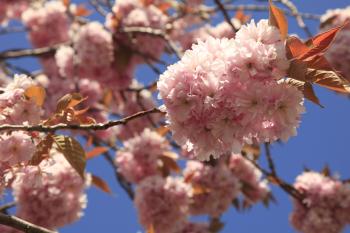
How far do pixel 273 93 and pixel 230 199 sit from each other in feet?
6.59

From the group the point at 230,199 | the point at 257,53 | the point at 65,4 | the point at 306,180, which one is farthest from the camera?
the point at 65,4

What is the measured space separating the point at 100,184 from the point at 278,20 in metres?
1.80

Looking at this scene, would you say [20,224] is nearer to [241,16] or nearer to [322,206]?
[322,206]

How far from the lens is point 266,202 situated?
11.6ft

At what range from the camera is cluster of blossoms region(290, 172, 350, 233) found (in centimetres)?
262

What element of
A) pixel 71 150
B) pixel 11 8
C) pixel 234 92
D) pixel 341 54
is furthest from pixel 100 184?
pixel 11 8

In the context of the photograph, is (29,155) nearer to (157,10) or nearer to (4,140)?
(4,140)

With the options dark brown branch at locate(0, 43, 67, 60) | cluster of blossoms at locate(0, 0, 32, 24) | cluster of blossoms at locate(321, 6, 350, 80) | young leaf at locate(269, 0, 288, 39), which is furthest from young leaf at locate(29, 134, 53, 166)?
cluster of blossoms at locate(0, 0, 32, 24)

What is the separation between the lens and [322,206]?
8.72 ft

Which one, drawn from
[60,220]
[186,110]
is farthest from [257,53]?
[60,220]

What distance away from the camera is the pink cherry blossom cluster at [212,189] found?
296 cm

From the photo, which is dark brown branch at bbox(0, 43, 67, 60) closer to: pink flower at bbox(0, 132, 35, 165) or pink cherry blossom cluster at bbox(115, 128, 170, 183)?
pink cherry blossom cluster at bbox(115, 128, 170, 183)

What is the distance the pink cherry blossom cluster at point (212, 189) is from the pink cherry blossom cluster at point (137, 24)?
886mm

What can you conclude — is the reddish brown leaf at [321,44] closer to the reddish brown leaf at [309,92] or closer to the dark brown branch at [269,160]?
the reddish brown leaf at [309,92]
